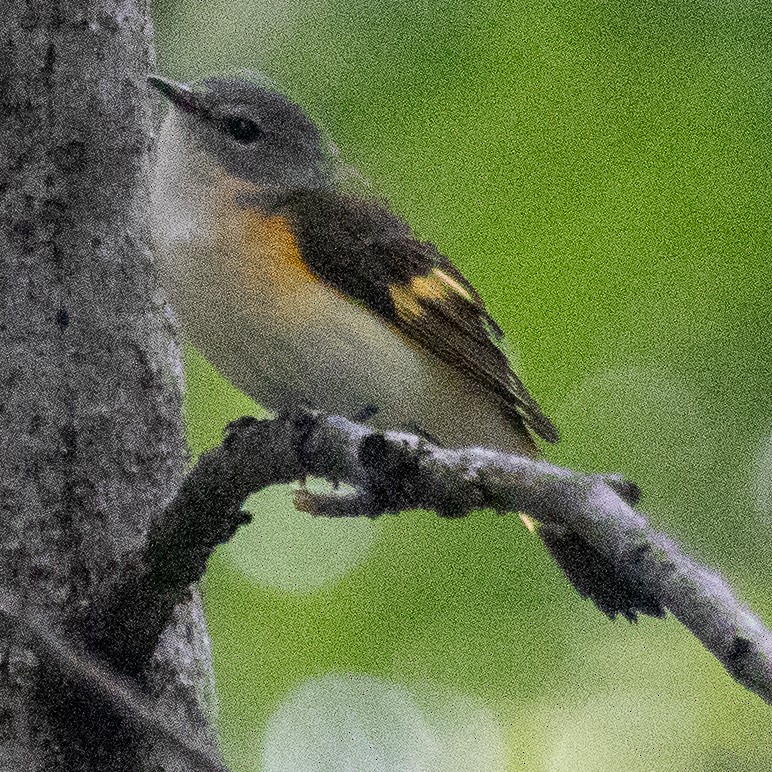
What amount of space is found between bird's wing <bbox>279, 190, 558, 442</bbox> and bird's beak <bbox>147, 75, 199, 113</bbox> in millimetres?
270

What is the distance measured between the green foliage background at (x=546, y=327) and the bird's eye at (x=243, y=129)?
0.35 metres

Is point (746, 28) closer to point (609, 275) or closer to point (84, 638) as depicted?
point (609, 275)

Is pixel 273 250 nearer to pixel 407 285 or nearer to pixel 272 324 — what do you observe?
pixel 272 324

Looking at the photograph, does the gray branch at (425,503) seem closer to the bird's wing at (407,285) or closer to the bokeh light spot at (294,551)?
the bird's wing at (407,285)

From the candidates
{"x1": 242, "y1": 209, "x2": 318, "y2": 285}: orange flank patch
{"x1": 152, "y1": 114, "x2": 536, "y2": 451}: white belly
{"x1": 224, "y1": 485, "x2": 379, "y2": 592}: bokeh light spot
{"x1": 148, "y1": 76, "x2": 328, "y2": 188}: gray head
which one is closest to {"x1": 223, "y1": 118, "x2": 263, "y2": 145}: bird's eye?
{"x1": 148, "y1": 76, "x2": 328, "y2": 188}: gray head

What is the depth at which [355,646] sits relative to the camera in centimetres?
290

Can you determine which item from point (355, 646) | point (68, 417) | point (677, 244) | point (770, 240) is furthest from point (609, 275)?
point (68, 417)

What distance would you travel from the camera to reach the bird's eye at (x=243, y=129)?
2.55 metres

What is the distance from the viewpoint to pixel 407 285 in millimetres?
2469

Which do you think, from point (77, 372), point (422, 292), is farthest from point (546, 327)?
point (77, 372)

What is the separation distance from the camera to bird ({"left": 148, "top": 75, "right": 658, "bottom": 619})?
2137 millimetres

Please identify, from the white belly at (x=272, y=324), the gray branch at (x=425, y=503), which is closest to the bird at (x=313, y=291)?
the white belly at (x=272, y=324)

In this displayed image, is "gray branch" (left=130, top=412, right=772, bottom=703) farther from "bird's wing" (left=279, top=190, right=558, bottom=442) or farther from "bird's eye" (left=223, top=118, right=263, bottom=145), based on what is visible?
"bird's eye" (left=223, top=118, right=263, bottom=145)

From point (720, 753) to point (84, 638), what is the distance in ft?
6.07
